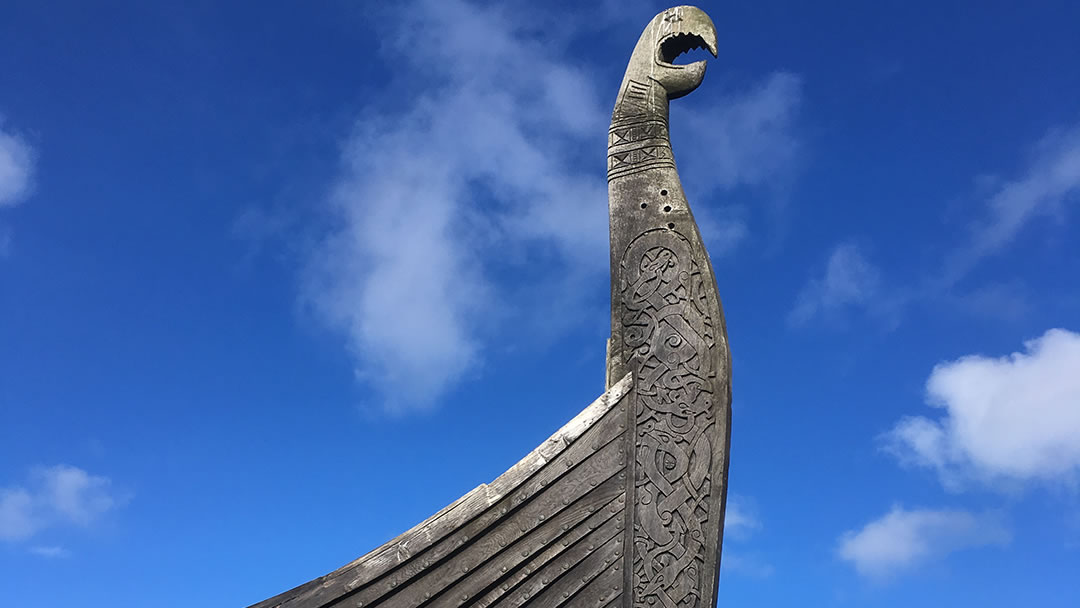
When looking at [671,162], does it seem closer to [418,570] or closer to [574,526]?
[574,526]

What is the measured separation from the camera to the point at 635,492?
5305 millimetres

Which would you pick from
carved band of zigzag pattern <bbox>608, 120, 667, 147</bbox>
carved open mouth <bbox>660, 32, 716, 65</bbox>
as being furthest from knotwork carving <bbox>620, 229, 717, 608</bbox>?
carved open mouth <bbox>660, 32, 716, 65</bbox>

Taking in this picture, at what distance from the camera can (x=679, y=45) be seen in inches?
246

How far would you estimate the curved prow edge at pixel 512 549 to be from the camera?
512 cm

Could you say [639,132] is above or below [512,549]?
above

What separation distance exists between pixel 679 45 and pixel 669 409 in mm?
2466

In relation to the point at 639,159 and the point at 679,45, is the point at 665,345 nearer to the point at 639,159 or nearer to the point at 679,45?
the point at 639,159

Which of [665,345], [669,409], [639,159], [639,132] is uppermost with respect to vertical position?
[639,132]

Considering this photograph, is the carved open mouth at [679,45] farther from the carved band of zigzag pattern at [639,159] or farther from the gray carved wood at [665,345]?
the carved band of zigzag pattern at [639,159]

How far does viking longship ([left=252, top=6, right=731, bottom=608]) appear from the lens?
16.9ft

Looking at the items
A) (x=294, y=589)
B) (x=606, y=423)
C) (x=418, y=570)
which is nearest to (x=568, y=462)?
(x=606, y=423)

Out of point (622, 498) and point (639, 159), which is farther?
point (639, 159)

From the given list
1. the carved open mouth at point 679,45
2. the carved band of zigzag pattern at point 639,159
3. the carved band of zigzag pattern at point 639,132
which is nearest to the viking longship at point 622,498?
the carved band of zigzag pattern at point 639,159

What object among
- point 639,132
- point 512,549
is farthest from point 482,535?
point 639,132
